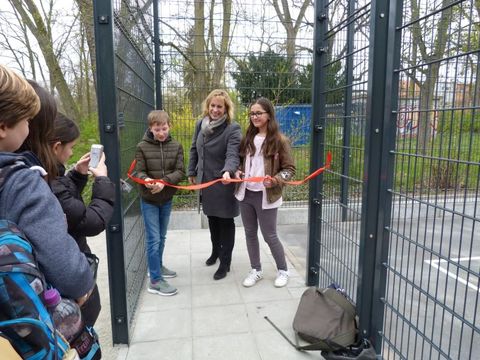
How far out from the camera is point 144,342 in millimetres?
2686

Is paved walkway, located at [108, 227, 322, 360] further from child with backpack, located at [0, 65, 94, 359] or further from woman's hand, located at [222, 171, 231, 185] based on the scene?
child with backpack, located at [0, 65, 94, 359]

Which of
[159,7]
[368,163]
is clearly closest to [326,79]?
[368,163]

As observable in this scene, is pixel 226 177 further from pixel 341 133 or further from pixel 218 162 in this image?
pixel 341 133

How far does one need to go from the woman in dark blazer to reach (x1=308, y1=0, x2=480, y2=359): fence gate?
77 cm

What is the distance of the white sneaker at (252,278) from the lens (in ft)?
11.7

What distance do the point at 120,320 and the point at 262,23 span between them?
14.9 ft

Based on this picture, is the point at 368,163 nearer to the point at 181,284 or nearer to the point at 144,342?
the point at 144,342

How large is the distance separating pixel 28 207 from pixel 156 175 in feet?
7.36

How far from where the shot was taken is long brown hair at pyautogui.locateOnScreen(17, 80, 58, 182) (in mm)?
1436

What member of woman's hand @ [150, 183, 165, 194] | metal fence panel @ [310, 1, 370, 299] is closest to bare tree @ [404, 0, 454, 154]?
metal fence panel @ [310, 1, 370, 299]

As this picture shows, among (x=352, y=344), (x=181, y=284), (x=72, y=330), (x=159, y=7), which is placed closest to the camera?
(x=72, y=330)

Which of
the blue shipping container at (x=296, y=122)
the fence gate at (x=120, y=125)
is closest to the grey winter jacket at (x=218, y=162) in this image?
the fence gate at (x=120, y=125)

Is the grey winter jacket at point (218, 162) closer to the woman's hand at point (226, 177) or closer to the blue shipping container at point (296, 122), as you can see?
the woman's hand at point (226, 177)

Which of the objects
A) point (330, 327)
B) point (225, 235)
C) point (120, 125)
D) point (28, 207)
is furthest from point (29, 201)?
point (225, 235)
